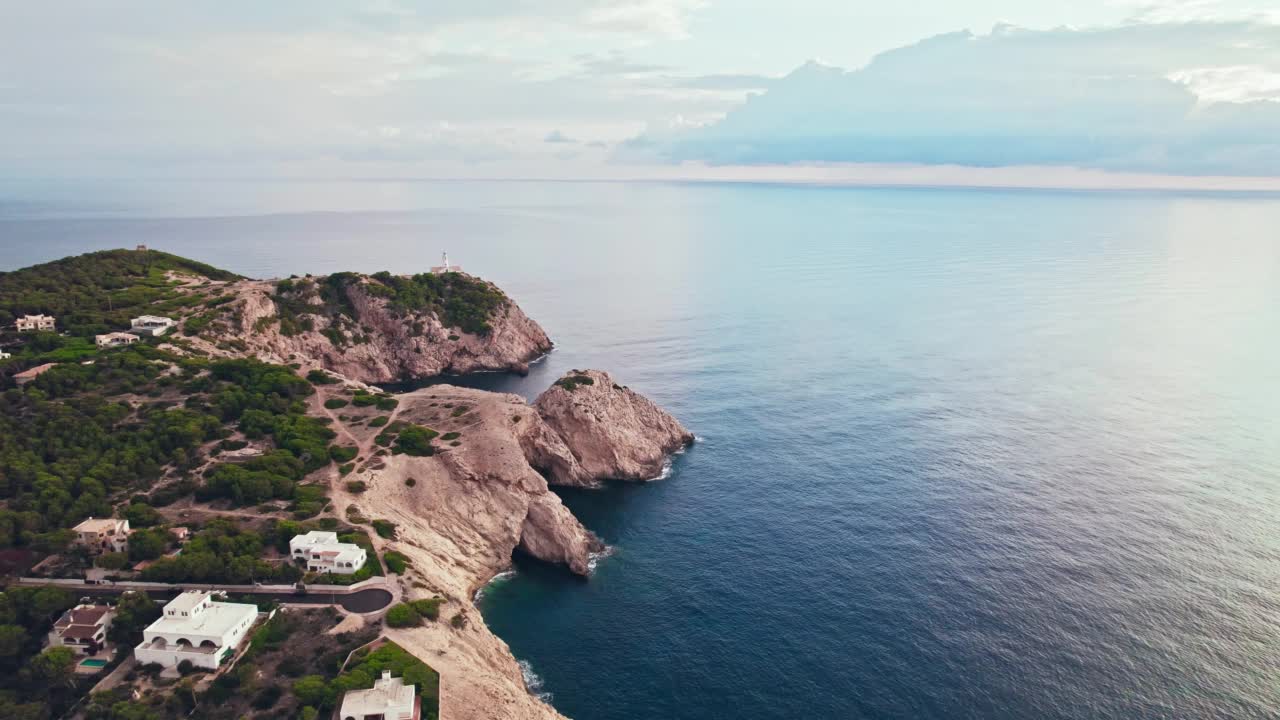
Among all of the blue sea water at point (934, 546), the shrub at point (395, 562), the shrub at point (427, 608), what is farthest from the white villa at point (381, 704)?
the shrub at point (395, 562)

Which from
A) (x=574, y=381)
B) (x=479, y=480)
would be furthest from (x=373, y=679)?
(x=574, y=381)

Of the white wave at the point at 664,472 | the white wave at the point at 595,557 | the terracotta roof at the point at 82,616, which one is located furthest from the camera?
the white wave at the point at 664,472

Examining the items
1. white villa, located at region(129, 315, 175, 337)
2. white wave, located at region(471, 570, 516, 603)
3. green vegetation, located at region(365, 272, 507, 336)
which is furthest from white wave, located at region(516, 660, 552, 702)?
green vegetation, located at region(365, 272, 507, 336)

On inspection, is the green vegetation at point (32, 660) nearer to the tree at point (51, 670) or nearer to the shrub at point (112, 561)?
the tree at point (51, 670)

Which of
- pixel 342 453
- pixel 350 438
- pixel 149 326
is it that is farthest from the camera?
pixel 149 326

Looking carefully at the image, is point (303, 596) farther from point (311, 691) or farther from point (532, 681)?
point (532, 681)

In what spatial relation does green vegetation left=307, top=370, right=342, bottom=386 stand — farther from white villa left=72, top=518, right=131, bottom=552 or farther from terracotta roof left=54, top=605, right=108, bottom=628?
terracotta roof left=54, top=605, right=108, bottom=628
